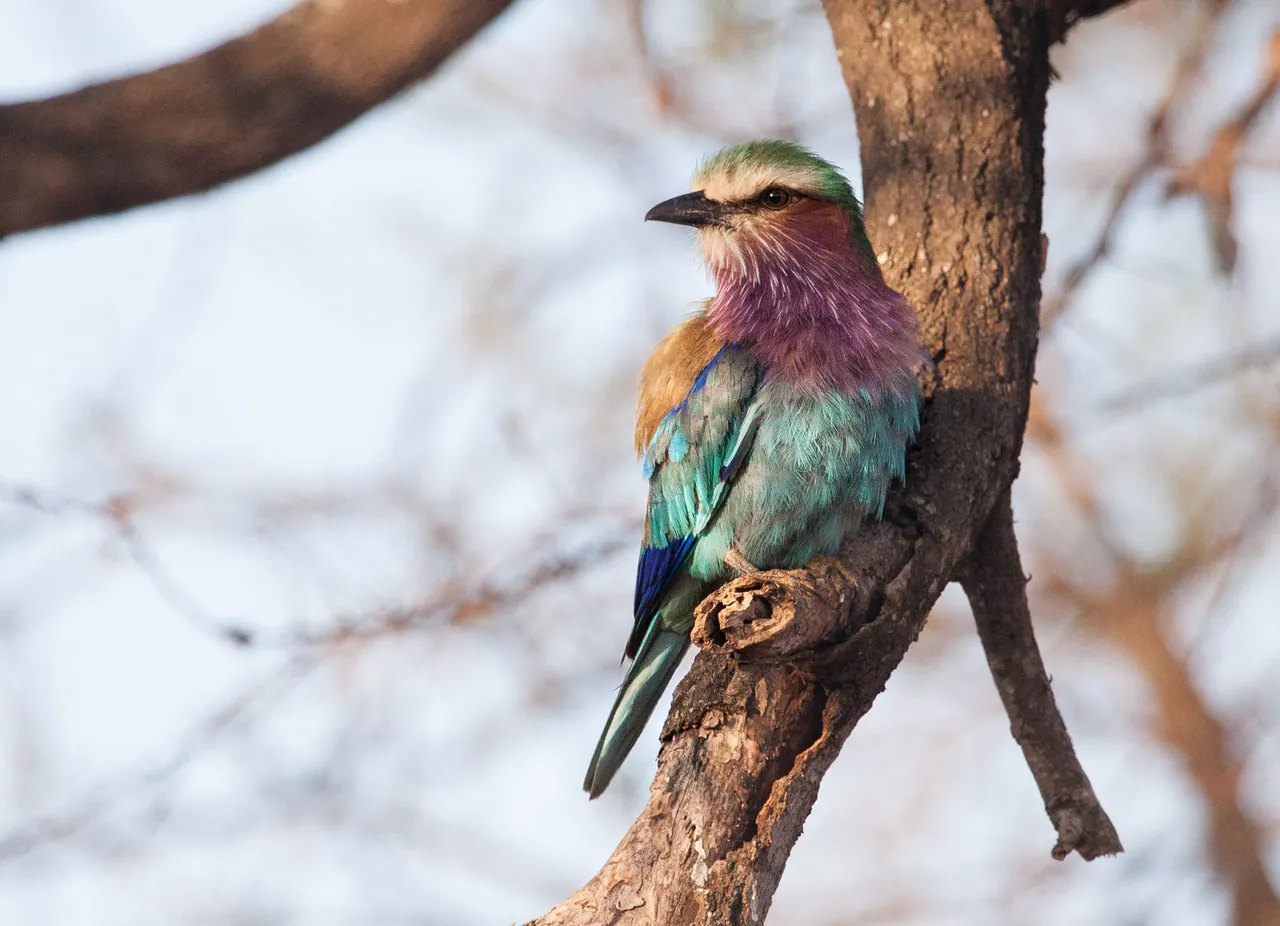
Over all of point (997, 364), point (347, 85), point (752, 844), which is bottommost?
point (752, 844)

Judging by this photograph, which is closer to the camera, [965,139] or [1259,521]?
[965,139]

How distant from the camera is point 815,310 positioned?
13.0 feet

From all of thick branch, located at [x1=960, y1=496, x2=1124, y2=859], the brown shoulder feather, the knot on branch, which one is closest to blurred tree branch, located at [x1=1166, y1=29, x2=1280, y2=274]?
thick branch, located at [x1=960, y1=496, x2=1124, y2=859]

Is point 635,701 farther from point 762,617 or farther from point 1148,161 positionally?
point 1148,161

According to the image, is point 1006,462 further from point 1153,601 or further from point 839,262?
point 1153,601

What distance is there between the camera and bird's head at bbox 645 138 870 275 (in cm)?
418

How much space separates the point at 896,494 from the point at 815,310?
0.65m

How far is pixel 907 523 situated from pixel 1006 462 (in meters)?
0.33

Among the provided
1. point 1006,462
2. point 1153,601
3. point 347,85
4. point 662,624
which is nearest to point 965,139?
point 1006,462

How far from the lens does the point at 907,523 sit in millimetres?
3420

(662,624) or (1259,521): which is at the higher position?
(1259,521)

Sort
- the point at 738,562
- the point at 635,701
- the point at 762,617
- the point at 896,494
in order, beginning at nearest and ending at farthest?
1. the point at 762,617
2. the point at 896,494
3. the point at 738,562
4. the point at 635,701

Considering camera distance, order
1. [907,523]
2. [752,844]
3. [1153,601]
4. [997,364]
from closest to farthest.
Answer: [752,844] → [907,523] → [997,364] → [1153,601]

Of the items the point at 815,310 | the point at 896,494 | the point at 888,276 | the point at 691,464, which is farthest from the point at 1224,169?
the point at 691,464
